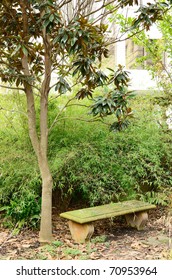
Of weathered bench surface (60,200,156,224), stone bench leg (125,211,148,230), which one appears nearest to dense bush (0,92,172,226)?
weathered bench surface (60,200,156,224)

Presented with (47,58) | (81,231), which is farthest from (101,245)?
(47,58)

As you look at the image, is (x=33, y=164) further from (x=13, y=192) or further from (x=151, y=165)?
(x=151, y=165)

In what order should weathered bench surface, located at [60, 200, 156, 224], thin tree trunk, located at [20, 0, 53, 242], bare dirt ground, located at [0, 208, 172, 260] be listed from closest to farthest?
bare dirt ground, located at [0, 208, 172, 260] → weathered bench surface, located at [60, 200, 156, 224] → thin tree trunk, located at [20, 0, 53, 242]

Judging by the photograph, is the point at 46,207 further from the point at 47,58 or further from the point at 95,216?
the point at 47,58

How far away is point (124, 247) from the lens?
10.2 feet

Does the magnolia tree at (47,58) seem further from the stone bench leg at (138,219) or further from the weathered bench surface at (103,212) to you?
the stone bench leg at (138,219)

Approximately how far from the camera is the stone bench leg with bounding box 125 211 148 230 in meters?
3.63

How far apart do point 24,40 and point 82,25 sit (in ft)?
2.00

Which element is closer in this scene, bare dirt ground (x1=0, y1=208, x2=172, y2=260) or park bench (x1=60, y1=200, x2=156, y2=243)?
bare dirt ground (x1=0, y1=208, x2=172, y2=260)

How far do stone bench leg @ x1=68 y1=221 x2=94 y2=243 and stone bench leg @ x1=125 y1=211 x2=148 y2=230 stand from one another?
622 mm

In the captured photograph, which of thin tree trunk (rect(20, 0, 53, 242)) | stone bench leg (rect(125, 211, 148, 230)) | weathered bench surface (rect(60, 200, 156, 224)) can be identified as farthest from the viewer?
stone bench leg (rect(125, 211, 148, 230))

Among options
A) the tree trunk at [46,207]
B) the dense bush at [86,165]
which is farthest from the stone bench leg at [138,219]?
the tree trunk at [46,207]

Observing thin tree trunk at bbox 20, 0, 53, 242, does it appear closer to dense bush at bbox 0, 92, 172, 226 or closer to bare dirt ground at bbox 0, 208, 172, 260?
bare dirt ground at bbox 0, 208, 172, 260

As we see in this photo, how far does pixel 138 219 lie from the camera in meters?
3.67
